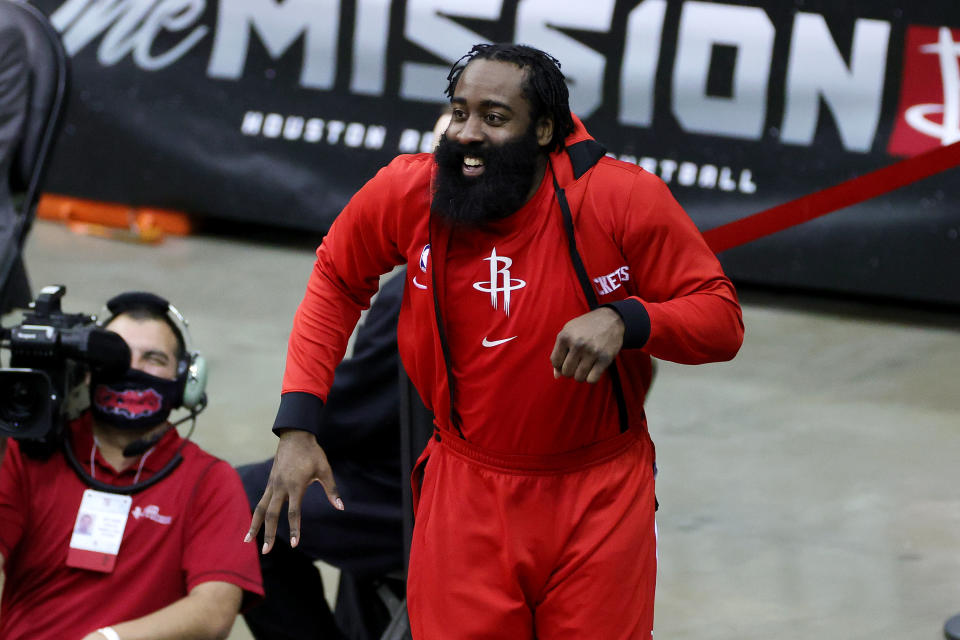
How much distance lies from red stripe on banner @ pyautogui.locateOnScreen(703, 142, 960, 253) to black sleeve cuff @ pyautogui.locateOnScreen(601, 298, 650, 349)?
37.5 inches

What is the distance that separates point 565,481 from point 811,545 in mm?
2323

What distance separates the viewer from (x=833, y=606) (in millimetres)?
3906

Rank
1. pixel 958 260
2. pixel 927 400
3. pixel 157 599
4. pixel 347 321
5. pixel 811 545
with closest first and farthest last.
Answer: pixel 347 321, pixel 157 599, pixel 811 545, pixel 927 400, pixel 958 260

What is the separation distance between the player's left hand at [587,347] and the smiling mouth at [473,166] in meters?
0.34

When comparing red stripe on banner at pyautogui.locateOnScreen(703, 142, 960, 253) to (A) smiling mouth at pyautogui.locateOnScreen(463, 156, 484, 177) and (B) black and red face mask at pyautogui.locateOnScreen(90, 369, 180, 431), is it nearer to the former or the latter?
(A) smiling mouth at pyautogui.locateOnScreen(463, 156, 484, 177)

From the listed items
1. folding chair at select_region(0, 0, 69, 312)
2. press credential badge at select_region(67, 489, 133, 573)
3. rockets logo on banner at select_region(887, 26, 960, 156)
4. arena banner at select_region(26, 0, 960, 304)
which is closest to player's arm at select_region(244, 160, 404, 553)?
press credential badge at select_region(67, 489, 133, 573)

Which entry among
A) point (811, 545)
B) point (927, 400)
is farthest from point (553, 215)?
point (927, 400)

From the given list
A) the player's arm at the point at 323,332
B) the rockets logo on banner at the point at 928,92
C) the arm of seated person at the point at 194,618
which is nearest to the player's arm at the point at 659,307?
the player's arm at the point at 323,332

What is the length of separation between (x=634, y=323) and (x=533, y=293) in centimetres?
24

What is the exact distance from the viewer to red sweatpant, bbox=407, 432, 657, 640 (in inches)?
85.9

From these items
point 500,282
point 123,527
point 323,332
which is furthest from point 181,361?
point 500,282

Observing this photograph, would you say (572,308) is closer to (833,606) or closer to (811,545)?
(833,606)

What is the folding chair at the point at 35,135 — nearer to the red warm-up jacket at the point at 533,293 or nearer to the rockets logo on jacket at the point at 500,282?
the red warm-up jacket at the point at 533,293

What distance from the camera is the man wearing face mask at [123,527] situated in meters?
2.71
